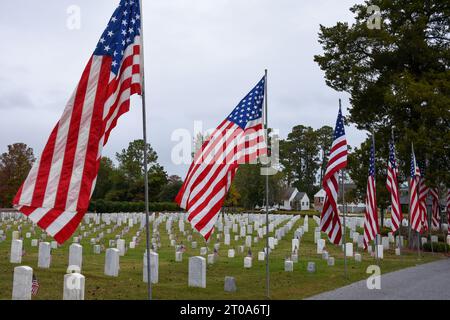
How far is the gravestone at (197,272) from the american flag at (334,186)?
4.06 m

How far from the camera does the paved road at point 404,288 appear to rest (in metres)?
12.5

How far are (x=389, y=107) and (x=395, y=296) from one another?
1857cm

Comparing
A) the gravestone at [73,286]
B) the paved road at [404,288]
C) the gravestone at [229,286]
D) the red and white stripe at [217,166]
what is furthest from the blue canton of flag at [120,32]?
the paved road at [404,288]

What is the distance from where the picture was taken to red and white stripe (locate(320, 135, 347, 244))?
47.4 feet

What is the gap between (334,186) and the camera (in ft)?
47.4

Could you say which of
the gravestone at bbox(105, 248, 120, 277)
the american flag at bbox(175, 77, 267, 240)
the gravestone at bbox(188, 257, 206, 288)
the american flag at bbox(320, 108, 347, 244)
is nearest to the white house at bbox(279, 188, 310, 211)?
the american flag at bbox(320, 108, 347, 244)

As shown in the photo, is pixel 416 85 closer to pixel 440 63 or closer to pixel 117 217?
pixel 440 63

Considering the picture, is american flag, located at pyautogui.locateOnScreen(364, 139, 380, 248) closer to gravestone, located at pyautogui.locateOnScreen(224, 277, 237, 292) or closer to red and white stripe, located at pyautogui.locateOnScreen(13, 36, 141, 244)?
gravestone, located at pyautogui.locateOnScreen(224, 277, 237, 292)

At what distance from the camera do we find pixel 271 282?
48.5 feet

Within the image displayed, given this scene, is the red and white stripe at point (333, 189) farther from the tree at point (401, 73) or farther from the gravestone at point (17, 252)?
the tree at point (401, 73)

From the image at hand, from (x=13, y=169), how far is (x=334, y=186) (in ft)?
226

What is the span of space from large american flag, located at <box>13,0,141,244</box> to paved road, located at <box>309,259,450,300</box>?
22.9ft

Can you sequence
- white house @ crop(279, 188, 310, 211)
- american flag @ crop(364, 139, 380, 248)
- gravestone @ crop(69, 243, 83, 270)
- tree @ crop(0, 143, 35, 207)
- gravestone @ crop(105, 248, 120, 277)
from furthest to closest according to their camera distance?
1. white house @ crop(279, 188, 310, 211)
2. tree @ crop(0, 143, 35, 207)
3. american flag @ crop(364, 139, 380, 248)
4. gravestone @ crop(69, 243, 83, 270)
5. gravestone @ crop(105, 248, 120, 277)
